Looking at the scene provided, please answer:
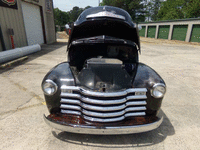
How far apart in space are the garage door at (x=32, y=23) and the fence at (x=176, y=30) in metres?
13.4

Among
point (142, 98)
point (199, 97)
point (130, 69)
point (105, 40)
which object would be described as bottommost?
point (199, 97)

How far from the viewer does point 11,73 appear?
5223 mm

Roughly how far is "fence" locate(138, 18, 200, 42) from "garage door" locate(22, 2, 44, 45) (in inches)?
528

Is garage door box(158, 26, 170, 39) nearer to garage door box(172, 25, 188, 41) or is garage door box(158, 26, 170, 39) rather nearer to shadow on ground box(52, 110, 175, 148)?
garage door box(172, 25, 188, 41)

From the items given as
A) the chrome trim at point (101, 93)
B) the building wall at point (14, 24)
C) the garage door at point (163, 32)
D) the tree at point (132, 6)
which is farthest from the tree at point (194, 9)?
the chrome trim at point (101, 93)

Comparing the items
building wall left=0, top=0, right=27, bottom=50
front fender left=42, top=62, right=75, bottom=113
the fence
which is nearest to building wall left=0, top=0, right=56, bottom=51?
building wall left=0, top=0, right=27, bottom=50

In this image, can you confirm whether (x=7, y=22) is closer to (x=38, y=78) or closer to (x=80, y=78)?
(x=38, y=78)

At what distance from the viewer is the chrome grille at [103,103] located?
196cm

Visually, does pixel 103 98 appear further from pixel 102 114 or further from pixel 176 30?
pixel 176 30

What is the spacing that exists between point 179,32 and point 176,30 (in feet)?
2.26

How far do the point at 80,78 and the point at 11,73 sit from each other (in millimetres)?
4270

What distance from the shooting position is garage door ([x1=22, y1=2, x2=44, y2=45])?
1020 cm

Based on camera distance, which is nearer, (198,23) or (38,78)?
(38,78)

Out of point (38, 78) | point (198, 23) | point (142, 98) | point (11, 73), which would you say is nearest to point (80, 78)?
point (142, 98)
